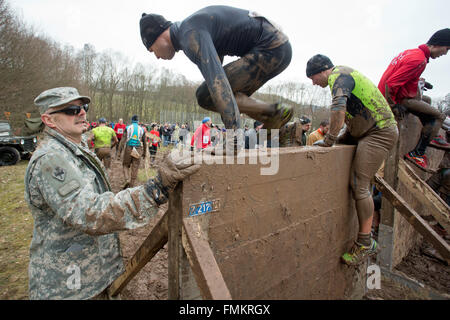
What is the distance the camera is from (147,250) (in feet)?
5.67

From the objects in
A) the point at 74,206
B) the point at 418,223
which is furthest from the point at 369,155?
the point at 74,206

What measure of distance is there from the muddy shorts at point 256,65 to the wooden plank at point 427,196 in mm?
2805

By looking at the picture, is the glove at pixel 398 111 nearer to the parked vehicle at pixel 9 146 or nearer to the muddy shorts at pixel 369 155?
the muddy shorts at pixel 369 155

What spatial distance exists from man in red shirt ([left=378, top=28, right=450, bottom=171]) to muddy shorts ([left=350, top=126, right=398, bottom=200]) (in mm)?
1440

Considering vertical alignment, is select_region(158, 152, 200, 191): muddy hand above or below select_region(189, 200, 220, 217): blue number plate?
above

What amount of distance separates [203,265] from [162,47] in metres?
1.62

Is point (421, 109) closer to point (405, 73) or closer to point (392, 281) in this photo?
point (405, 73)

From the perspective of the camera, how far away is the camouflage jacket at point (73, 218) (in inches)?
55.4

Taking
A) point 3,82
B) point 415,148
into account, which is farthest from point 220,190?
point 3,82

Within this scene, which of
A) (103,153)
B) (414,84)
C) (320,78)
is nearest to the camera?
(320,78)

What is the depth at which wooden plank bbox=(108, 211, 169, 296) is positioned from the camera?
1631 millimetres

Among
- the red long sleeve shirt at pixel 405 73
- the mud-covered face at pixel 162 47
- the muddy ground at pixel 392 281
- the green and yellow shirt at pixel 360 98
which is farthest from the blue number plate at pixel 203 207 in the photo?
the red long sleeve shirt at pixel 405 73

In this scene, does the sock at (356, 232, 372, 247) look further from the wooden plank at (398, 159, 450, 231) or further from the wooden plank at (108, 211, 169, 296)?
the wooden plank at (108, 211, 169, 296)

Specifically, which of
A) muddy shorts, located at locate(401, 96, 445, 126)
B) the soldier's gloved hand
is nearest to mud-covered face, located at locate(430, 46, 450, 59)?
muddy shorts, located at locate(401, 96, 445, 126)
